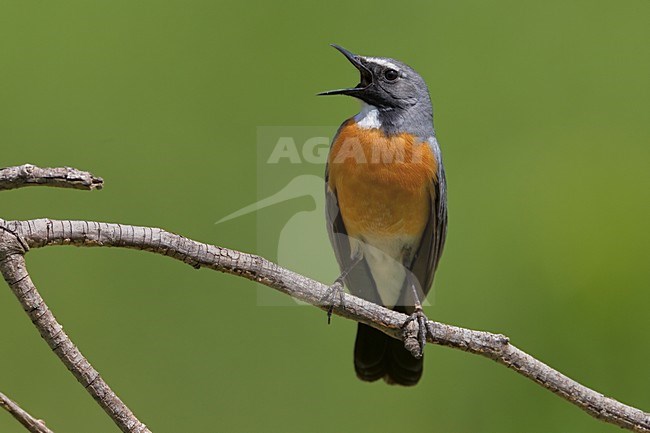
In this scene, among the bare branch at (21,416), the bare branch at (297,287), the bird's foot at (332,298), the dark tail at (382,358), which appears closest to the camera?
the bare branch at (21,416)

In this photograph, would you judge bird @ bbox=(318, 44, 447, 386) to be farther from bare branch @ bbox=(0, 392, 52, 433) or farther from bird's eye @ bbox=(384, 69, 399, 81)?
bare branch @ bbox=(0, 392, 52, 433)

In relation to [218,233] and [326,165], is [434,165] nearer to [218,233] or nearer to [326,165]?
[326,165]

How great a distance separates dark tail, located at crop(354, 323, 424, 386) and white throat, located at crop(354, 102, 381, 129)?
2.70ft

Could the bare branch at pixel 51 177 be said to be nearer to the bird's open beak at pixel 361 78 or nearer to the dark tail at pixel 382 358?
the bird's open beak at pixel 361 78

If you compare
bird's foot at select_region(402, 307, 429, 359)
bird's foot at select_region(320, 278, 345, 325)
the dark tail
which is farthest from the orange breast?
bird's foot at select_region(320, 278, 345, 325)

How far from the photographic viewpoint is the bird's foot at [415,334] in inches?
80.4

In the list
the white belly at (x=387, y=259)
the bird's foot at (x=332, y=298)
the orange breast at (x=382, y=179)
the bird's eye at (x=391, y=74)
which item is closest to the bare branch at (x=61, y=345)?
the bird's foot at (x=332, y=298)

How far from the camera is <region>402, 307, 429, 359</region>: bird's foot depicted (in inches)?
80.4

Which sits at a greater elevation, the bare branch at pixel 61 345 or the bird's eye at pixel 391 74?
the bird's eye at pixel 391 74

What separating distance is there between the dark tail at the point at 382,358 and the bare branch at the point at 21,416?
6.48ft

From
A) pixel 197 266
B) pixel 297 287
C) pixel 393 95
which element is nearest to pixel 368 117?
pixel 393 95

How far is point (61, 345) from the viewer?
4.86ft

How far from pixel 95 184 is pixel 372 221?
1557 mm

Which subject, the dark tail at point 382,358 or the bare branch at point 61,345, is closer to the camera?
the bare branch at point 61,345
